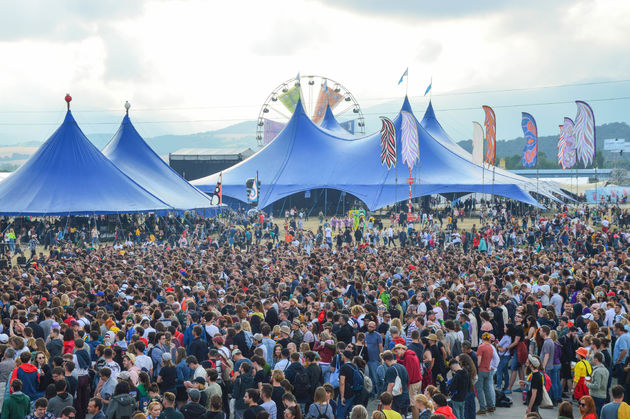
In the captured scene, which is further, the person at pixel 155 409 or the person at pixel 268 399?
the person at pixel 268 399

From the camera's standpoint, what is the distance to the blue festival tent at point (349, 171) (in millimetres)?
38969

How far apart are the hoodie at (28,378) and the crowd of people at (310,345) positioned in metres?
0.02

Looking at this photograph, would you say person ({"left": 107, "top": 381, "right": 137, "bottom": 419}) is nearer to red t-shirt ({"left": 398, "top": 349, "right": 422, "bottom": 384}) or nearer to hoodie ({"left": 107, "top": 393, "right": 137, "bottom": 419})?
hoodie ({"left": 107, "top": 393, "right": 137, "bottom": 419})

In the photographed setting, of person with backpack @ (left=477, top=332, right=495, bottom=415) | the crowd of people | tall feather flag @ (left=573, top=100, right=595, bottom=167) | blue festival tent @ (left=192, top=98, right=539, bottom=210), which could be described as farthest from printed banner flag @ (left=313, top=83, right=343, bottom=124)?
person with backpack @ (left=477, top=332, right=495, bottom=415)

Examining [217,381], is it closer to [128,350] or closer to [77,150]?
[128,350]

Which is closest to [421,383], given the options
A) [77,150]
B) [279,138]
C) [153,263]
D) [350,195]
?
[153,263]

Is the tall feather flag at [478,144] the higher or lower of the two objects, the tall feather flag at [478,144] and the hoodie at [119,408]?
the higher

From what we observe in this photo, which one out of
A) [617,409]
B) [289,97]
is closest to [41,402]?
[617,409]

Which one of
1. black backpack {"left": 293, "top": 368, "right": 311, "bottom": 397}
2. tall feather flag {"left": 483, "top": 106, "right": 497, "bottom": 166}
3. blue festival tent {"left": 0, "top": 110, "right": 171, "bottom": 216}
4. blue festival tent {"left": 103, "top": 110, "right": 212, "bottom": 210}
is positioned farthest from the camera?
blue festival tent {"left": 103, "top": 110, "right": 212, "bottom": 210}

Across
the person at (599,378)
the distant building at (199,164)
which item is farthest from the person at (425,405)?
the distant building at (199,164)

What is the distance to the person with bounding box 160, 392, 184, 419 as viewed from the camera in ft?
22.7

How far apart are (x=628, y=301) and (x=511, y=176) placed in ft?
105

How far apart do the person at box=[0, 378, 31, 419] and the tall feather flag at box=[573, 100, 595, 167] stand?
28.2 m

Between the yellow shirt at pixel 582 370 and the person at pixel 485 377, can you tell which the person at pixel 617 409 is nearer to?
the yellow shirt at pixel 582 370
